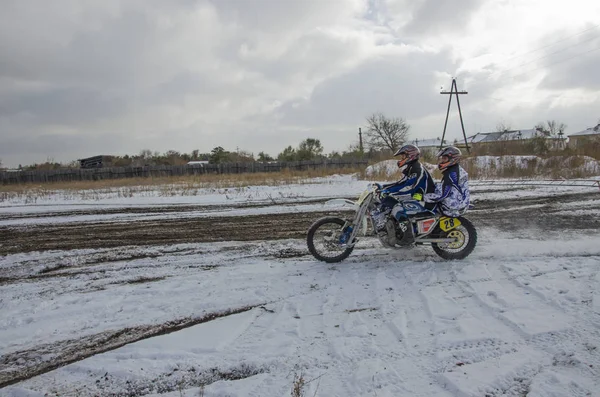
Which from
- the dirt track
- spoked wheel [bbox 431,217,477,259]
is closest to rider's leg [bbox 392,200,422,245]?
spoked wheel [bbox 431,217,477,259]

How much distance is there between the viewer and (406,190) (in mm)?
5914

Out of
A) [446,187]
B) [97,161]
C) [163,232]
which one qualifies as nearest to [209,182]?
[163,232]

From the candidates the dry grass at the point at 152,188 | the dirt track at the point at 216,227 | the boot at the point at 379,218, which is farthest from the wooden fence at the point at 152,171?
the boot at the point at 379,218

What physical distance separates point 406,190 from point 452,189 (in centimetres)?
75

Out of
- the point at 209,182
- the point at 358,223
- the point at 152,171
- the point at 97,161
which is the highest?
the point at 97,161

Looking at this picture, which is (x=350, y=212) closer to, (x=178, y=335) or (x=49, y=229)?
(x=178, y=335)

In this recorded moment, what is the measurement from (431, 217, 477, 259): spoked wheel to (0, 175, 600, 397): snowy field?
0.17 m

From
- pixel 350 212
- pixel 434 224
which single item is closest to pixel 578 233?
pixel 434 224

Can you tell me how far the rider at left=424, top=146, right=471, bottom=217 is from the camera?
588 centimetres

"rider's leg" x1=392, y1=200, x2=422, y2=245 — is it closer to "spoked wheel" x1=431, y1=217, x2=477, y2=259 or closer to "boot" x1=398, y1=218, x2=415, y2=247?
"boot" x1=398, y1=218, x2=415, y2=247

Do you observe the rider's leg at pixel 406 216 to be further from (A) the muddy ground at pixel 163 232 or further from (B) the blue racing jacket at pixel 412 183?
(A) the muddy ground at pixel 163 232

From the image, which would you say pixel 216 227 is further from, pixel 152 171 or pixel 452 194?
pixel 152 171

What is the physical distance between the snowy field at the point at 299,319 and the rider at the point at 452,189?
0.88m

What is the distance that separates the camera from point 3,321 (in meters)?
4.09
